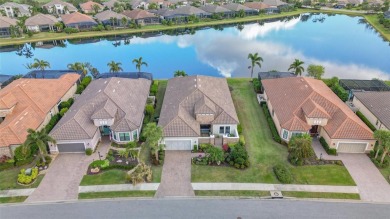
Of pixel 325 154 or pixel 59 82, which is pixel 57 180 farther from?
pixel 325 154

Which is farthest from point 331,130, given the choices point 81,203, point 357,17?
point 357,17

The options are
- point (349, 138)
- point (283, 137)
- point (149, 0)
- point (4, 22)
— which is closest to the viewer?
point (349, 138)

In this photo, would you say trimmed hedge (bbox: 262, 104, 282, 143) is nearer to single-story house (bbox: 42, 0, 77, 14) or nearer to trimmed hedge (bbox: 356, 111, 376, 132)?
trimmed hedge (bbox: 356, 111, 376, 132)

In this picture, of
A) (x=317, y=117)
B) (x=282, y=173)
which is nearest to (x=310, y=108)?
(x=317, y=117)

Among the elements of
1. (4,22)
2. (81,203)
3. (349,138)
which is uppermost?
(4,22)

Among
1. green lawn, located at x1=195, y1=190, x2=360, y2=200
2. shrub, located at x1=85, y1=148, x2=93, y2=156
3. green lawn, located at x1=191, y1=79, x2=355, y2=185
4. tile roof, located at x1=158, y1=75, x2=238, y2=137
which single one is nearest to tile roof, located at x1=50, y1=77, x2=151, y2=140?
shrub, located at x1=85, y1=148, x2=93, y2=156
